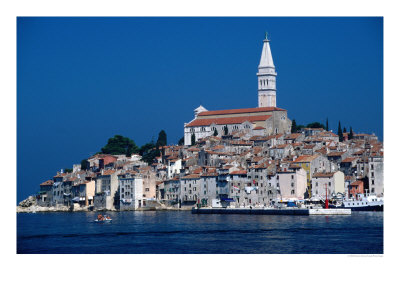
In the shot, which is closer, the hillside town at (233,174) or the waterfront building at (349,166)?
the hillside town at (233,174)

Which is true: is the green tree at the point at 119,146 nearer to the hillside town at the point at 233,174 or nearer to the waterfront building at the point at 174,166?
the hillside town at the point at 233,174

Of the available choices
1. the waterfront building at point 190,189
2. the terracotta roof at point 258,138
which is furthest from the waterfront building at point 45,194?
the terracotta roof at point 258,138


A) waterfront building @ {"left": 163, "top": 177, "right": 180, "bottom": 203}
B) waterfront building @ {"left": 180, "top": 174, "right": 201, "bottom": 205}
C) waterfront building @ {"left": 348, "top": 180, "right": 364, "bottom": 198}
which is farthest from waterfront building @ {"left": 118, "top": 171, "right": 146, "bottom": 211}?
waterfront building @ {"left": 348, "top": 180, "right": 364, "bottom": 198}

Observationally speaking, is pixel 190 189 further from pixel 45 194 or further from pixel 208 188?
pixel 45 194

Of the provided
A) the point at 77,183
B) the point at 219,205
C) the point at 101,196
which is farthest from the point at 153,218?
the point at 77,183
